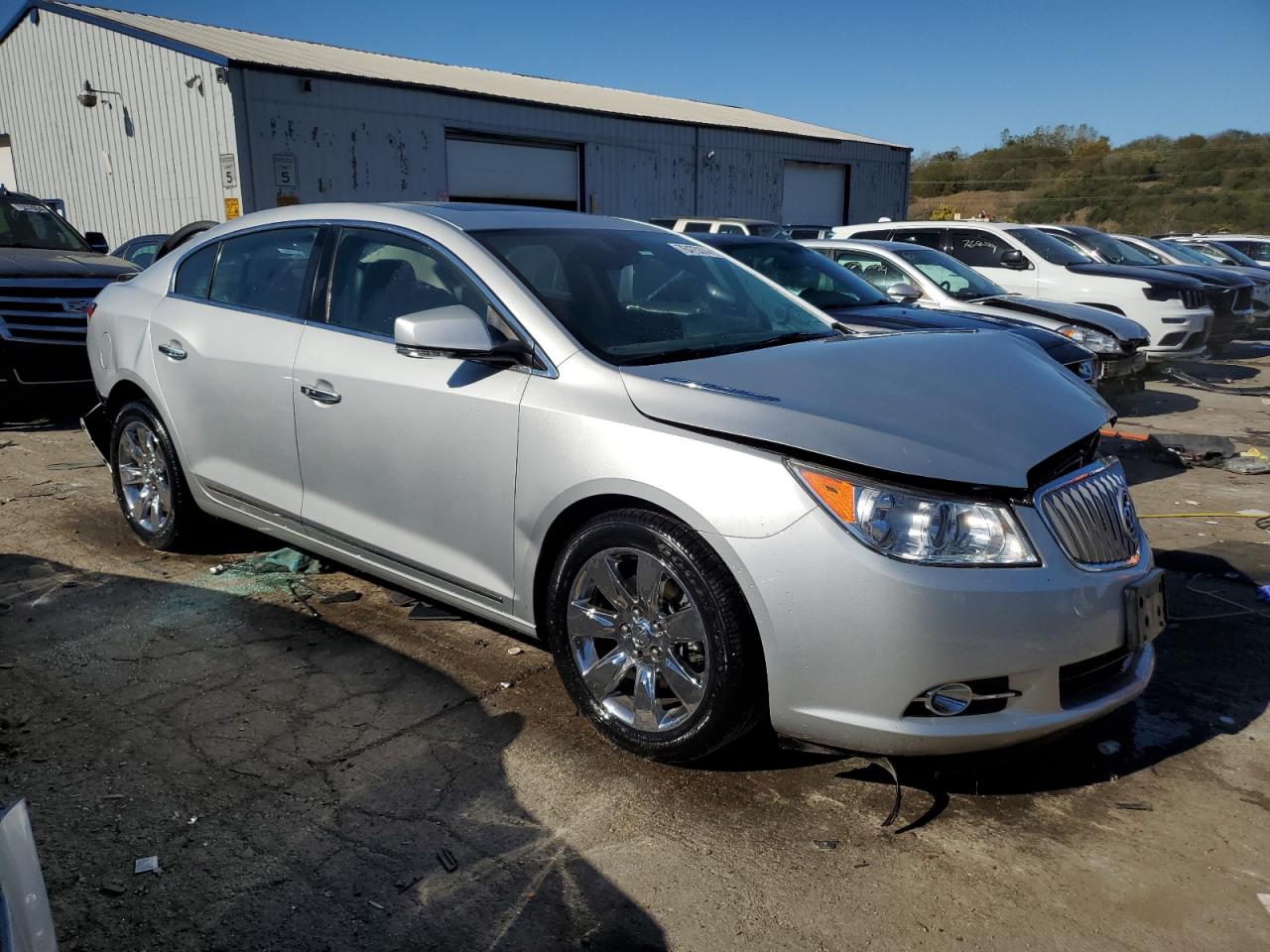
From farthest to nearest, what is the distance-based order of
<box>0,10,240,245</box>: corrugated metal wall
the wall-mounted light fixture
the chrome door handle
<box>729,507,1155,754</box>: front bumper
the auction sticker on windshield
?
the wall-mounted light fixture < <box>0,10,240,245</box>: corrugated metal wall < the auction sticker on windshield < the chrome door handle < <box>729,507,1155,754</box>: front bumper

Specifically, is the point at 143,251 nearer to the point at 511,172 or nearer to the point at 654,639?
the point at 511,172

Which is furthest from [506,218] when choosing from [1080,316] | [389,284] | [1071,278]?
[1071,278]

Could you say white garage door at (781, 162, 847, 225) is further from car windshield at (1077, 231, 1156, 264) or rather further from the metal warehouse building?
car windshield at (1077, 231, 1156, 264)

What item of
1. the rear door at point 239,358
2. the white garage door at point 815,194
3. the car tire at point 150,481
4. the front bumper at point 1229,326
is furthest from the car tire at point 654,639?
the white garage door at point 815,194

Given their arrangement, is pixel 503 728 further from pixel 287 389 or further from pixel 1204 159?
pixel 1204 159

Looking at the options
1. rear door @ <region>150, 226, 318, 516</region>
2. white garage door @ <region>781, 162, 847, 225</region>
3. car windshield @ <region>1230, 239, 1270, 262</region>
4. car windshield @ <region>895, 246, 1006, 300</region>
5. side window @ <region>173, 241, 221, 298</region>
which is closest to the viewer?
rear door @ <region>150, 226, 318, 516</region>

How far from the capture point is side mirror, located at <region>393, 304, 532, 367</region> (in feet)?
10.5

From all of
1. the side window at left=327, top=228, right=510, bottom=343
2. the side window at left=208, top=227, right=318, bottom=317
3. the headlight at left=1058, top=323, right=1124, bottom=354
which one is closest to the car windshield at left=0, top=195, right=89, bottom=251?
the side window at left=208, top=227, right=318, bottom=317

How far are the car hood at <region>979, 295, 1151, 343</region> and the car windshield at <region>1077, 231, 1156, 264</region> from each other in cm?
456

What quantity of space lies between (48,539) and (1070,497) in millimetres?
4919

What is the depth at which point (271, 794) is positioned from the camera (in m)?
2.92

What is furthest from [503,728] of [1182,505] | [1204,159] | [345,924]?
[1204,159]

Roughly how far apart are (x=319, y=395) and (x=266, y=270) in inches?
34.3

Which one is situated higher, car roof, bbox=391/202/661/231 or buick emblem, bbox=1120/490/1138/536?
car roof, bbox=391/202/661/231
